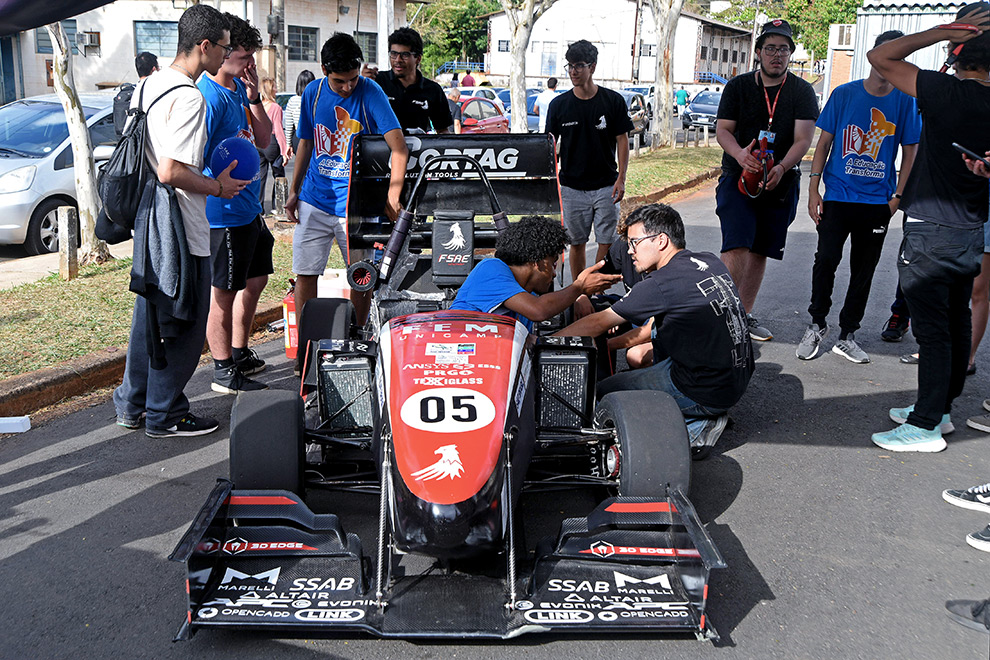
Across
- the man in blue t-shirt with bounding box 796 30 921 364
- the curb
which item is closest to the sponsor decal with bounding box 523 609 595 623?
the curb

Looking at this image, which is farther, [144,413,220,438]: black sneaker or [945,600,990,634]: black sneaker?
[144,413,220,438]: black sneaker

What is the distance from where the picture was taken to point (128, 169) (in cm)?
446

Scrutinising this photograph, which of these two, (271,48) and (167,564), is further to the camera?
(271,48)

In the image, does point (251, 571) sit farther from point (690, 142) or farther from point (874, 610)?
point (690, 142)

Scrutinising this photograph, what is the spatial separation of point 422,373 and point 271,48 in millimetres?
13011

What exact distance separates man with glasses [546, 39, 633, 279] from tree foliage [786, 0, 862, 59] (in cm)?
6126

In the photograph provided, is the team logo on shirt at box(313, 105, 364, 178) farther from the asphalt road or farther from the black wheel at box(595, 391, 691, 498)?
the black wheel at box(595, 391, 691, 498)

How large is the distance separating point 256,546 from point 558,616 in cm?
111

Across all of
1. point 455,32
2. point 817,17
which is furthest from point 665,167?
point 817,17

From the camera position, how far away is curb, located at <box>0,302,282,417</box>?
5176mm

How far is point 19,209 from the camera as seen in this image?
930 centimetres

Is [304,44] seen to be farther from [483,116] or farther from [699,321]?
[699,321]

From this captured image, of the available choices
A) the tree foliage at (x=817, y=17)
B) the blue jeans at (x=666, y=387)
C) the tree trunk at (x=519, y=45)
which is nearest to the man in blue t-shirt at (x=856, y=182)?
the blue jeans at (x=666, y=387)

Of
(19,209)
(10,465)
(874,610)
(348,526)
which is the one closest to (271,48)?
(19,209)
